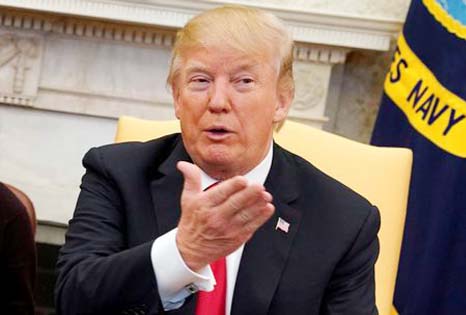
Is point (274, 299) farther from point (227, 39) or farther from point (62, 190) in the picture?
point (62, 190)

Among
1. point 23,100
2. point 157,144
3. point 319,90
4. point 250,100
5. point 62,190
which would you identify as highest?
point 250,100

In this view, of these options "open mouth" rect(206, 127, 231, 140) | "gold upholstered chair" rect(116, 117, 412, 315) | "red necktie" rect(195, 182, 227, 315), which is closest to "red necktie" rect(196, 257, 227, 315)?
"red necktie" rect(195, 182, 227, 315)

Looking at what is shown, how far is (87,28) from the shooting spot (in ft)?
13.2

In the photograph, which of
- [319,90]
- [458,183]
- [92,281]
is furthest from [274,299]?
[319,90]

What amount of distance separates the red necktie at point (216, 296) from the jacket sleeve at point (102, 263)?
171 mm

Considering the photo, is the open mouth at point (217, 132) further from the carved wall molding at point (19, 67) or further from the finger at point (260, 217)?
the carved wall molding at point (19, 67)

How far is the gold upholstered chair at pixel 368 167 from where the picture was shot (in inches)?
93.7

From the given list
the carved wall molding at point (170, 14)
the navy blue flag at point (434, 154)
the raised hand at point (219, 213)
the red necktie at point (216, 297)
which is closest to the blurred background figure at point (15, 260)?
the red necktie at point (216, 297)

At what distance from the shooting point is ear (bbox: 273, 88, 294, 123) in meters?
1.84

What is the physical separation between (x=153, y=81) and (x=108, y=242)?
235cm

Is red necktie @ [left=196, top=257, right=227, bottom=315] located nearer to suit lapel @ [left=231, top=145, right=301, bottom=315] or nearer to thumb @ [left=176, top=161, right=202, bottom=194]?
suit lapel @ [left=231, top=145, right=301, bottom=315]

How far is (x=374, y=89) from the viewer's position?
4098 millimetres

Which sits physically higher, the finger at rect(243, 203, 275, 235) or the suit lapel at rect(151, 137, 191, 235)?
the finger at rect(243, 203, 275, 235)

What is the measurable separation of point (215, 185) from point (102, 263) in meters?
0.24
